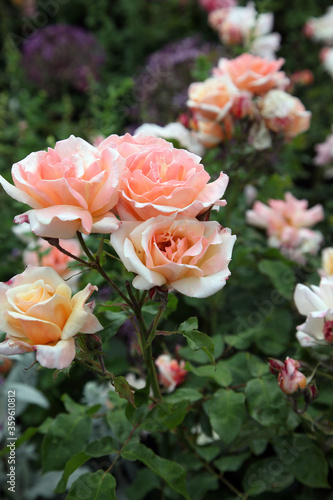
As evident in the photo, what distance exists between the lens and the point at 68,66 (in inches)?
92.4

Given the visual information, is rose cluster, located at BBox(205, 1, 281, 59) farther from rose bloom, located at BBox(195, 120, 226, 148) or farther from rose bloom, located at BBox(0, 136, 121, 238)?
rose bloom, located at BBox(0, 136, 121, 238)

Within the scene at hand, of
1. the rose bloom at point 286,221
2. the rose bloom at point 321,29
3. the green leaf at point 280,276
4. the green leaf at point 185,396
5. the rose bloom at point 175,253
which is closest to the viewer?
the rose bloom at point 175,253

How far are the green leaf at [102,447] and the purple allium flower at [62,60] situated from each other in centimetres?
186

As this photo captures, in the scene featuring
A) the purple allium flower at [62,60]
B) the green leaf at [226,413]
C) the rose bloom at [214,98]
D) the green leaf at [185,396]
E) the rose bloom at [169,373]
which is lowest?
the purple allium flower at [62,60]

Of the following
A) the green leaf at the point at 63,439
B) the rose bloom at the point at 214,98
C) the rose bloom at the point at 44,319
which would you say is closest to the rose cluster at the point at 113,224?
the rose bloom at the point at 44,319

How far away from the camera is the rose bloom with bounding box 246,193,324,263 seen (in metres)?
1.25

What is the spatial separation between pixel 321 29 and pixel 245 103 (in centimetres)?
158

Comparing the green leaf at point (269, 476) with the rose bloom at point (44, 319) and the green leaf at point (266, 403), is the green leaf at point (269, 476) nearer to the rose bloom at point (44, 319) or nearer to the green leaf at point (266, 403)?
the green leaf at point (266, 403)

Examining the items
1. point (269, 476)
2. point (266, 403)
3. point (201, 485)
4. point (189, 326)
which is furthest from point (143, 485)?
point (189, 326)

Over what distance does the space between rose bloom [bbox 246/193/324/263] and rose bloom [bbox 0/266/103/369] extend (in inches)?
30.1

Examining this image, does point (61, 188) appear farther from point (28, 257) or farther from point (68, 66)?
point (68, 66)

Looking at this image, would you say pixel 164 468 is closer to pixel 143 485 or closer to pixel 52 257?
pixel 143 485

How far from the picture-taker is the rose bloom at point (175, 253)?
1.74 feet

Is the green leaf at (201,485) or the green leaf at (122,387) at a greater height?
the green leaf at (122,387)
